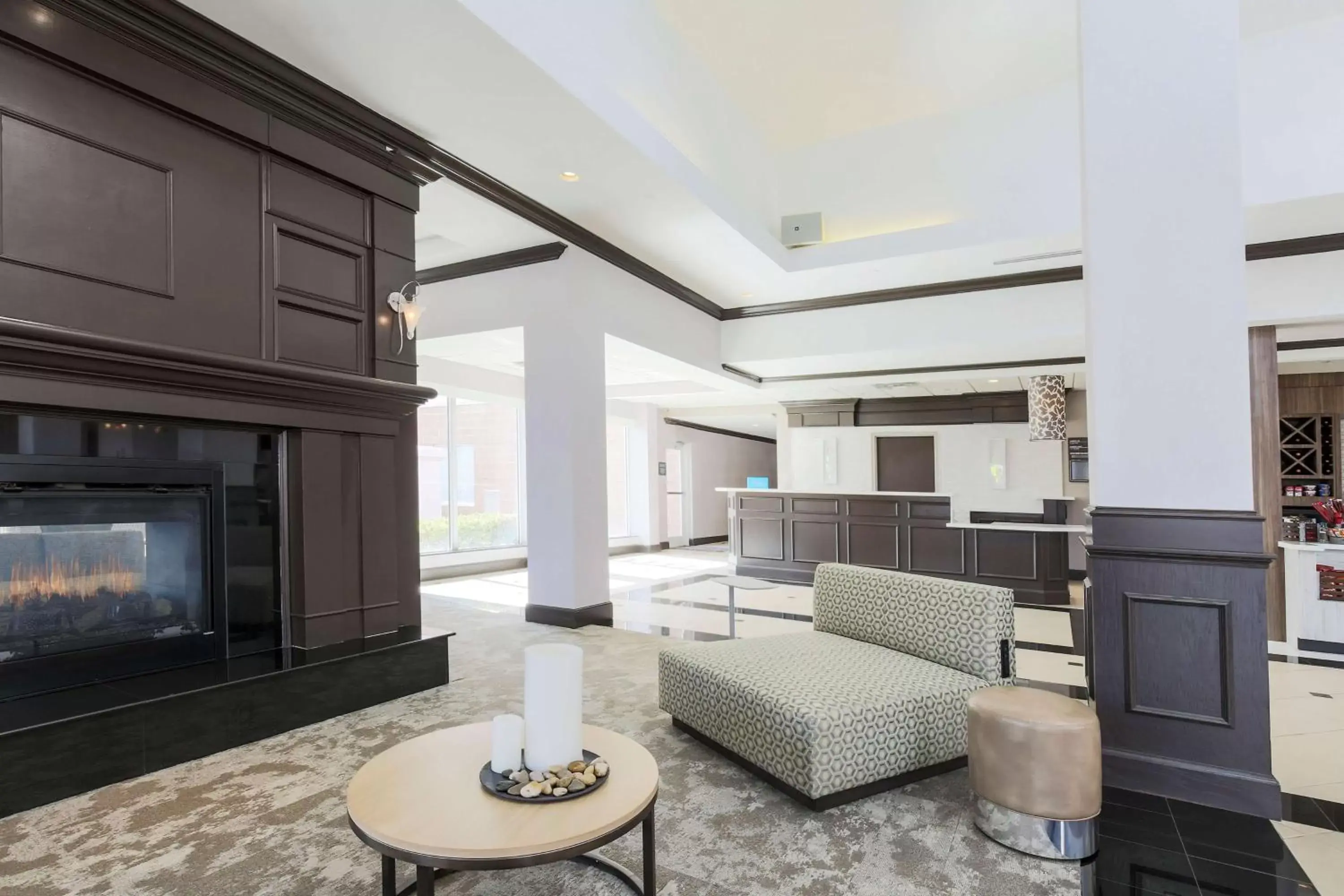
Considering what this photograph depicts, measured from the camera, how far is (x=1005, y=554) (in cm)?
740

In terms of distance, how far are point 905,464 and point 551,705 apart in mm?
11127

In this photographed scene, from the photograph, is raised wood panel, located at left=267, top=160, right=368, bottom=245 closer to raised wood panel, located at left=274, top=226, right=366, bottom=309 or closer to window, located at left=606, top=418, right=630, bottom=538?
raised wood panel, located at left=274, top=226, right=366, bottom=309

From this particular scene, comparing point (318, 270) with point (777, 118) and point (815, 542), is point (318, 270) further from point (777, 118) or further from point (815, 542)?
point (815, 542)

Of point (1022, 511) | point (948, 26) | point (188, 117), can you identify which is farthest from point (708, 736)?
point (1022, 511)

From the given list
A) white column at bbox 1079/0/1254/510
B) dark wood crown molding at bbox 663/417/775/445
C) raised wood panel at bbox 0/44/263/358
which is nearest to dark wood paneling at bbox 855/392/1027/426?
dark wood crown molding at bbox 663/417/775/445

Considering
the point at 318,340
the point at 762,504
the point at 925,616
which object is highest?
the point at 318,340

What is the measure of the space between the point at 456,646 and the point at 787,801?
3204mm

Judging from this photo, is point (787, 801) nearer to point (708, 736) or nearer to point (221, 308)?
point (708, 736)

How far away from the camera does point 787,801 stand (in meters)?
2.58

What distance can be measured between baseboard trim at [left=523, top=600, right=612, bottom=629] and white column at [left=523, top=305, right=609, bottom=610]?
35 millimetres

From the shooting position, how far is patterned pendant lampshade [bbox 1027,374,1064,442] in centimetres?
754

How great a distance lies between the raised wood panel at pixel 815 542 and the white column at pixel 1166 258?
5682 mm

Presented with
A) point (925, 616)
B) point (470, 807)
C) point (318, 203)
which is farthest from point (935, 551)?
point (470, 807)

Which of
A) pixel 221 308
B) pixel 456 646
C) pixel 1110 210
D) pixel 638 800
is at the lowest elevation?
pixel 456 646
